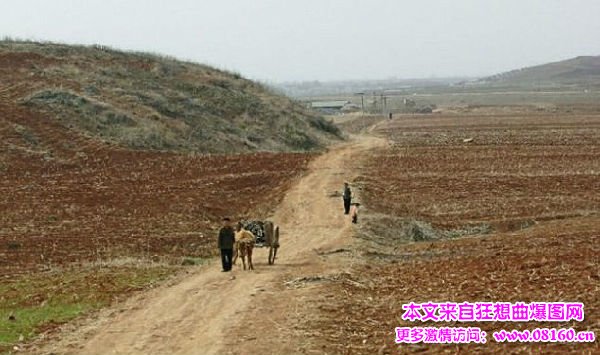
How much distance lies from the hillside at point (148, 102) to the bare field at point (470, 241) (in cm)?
1132

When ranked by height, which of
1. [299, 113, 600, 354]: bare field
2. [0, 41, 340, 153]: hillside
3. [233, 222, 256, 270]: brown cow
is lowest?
[299, 113, 600, 354]: bare field

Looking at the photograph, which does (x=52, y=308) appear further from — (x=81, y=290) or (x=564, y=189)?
(x=564, y=189)

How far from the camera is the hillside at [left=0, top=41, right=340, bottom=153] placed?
49.6m

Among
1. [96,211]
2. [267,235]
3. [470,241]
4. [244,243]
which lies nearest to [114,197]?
[96,211]

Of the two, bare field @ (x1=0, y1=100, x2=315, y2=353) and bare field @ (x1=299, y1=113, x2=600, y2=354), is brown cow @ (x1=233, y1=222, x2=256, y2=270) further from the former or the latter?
bare field @ (x1=299, y1=113, x2=600, y2=354)

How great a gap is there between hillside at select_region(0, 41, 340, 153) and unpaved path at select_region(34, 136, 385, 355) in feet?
92.1

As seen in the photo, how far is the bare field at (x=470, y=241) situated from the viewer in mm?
12695

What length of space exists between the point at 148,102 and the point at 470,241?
37672mm

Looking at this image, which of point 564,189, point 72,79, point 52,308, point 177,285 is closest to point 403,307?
point 177,285

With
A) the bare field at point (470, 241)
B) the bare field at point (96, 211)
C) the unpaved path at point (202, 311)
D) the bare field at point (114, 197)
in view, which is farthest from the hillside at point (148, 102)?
the unpaved path at point (202, 311)

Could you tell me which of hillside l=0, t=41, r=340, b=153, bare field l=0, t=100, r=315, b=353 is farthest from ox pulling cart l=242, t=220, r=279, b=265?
hillside l=0, t=41, r=340, b=153

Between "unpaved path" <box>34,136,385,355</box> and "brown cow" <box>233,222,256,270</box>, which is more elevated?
"brown cow" <box>233,222,256,270</box>

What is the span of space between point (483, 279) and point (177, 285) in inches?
295

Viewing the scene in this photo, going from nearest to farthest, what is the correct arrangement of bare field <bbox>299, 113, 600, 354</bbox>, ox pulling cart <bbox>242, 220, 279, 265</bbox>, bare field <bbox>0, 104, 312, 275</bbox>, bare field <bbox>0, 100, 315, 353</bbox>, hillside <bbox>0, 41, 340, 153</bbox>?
bare field <bbox>299, 113, 600, 354</bbox> < bare field <bbox>0, 100, 315, 353</bbox> < ox pulling cart <bbox>242, 220, 279, 265</bbox> < bare field <bbox>0, 104, 312, 275</bbox> < hillside <bbox>0, 41, 340, 153</bbox>
